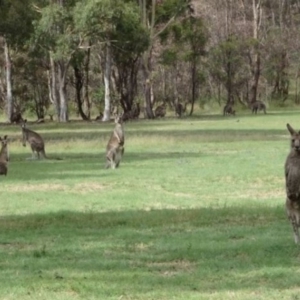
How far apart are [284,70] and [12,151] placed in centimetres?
5249

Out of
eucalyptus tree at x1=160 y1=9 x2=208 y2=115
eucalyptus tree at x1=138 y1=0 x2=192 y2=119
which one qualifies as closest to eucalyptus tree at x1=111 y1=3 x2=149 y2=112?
eucalyptus tree at x1=138 y1=0 x2=192 y2=119

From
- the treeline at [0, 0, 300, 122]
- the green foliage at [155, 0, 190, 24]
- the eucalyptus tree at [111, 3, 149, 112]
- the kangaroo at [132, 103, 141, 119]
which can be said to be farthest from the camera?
the green foliage at [155, 0, 190, 24]

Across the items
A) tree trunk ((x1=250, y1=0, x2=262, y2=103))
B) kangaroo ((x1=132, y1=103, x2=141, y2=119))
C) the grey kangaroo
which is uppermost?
tree trunk ((x1=250, y1=0, x2=262, y2=103))

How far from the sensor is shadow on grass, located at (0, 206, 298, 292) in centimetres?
1055

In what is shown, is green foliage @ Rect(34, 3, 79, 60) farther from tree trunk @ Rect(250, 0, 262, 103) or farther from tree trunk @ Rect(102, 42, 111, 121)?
tree trunk @ Rect(250, 0, 262, 103)

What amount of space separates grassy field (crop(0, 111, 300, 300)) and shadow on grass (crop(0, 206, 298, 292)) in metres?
0.02

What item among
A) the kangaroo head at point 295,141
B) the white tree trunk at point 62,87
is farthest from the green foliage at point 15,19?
the kangaroo head at point 295,141

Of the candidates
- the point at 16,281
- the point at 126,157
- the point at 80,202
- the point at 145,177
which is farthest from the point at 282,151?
the point at 16,281

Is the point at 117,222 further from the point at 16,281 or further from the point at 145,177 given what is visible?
the point at 145,177

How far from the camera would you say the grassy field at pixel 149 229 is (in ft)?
33.3

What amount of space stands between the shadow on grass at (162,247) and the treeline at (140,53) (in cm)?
3097

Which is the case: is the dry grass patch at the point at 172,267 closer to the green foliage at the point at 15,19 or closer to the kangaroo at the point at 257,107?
the green foliage at the point at 15,19

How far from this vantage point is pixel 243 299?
30.5ft

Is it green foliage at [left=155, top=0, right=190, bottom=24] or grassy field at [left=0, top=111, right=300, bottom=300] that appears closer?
grassy field at [left=0, top=111, right=300, bottom=300]
